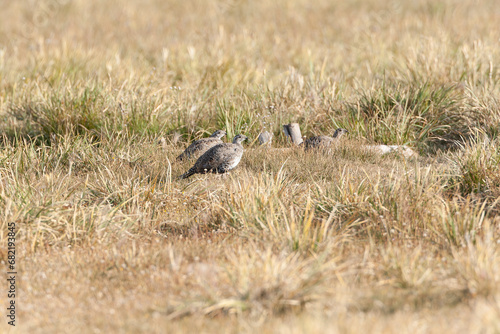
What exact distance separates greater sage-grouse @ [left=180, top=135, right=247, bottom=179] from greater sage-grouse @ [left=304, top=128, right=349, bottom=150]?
1241 mm

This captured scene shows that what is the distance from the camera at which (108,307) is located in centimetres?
408

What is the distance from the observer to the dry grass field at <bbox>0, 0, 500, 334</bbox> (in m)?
3.93

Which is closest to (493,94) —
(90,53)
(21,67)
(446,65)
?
(446,65)

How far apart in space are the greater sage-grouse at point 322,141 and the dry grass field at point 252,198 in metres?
0.14

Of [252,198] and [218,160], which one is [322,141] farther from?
[252,198]

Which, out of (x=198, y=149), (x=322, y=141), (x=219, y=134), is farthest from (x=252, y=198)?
(x=219, y=134)

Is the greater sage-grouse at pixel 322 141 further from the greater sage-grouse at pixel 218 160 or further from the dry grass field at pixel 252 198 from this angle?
the greater sage-grouse at pixel 218 160

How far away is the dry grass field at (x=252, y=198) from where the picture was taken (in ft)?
12.9

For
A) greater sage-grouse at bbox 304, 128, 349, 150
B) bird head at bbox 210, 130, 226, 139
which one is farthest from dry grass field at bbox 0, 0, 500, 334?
bird head at bbox 210, 130, 226, 139

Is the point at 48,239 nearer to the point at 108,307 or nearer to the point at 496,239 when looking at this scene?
the point at 108,307

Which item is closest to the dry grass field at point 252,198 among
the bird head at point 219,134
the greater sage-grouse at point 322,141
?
the greater sage-grouse at point 322,141

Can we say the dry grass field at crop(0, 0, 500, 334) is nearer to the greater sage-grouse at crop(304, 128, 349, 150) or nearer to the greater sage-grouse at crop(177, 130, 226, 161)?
the greater sage-grouse at crop(304, 128, 349, 150)

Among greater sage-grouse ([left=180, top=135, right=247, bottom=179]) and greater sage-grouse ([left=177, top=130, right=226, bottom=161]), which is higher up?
greater sage-grouse ([left=180, top=135, right=247, bottom=179])

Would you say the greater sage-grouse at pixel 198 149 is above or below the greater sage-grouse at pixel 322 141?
below
